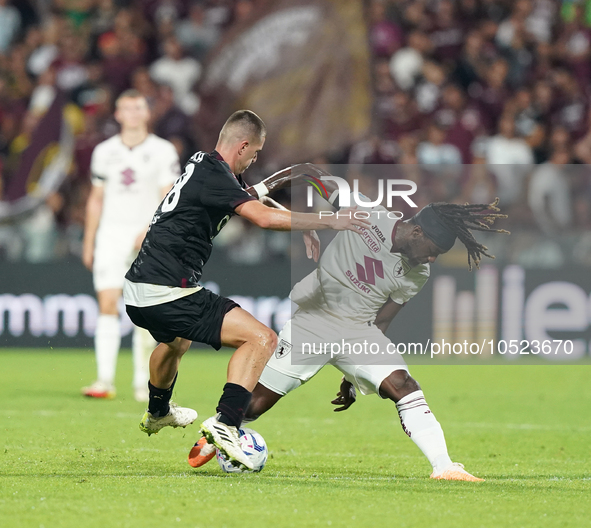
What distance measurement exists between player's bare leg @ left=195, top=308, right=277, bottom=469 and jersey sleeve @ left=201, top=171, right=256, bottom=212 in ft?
2.11

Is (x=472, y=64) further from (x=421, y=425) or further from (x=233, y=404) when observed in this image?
(x=233, y=404)

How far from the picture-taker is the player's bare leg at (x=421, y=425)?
5707 mm

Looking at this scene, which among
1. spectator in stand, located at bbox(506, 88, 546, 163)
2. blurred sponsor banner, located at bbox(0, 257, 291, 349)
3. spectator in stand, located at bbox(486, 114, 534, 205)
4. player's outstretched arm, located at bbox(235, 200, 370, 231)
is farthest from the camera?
spectator in stand, located at bbox(506, 88, 546, 163)

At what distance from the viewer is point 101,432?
295 inches

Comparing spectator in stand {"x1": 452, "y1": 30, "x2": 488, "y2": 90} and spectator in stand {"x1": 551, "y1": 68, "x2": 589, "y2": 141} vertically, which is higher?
spectator in stand {"x1": 452, "y1": 30, "x2": 488, "y2": 90}

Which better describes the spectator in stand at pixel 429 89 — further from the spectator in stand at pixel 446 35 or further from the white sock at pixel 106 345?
the white sock at pixel 106 345

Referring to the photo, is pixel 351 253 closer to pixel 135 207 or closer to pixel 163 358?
pixel 163 358

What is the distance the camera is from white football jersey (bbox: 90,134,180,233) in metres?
9.28

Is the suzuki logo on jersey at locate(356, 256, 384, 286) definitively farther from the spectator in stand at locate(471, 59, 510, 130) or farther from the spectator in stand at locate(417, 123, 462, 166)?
the spectator in stand at locate(471, 59, 510, 130)

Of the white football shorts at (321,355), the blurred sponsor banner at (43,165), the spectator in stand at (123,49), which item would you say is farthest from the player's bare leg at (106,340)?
the spectator in stand at (123,49)

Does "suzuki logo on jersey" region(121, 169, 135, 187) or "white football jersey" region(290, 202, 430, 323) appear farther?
"suzuki logo on jersey" region(121, 169, 135, 187)

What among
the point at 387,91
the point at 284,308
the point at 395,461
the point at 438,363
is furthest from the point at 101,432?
the point at 387,91

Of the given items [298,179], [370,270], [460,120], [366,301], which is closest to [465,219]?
[370,270]

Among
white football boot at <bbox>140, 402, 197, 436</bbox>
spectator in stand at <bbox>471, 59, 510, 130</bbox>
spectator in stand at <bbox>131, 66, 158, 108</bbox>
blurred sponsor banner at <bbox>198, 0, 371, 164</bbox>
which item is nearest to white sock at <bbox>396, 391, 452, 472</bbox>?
white football boot at <bbox>140, 402, 197, 436</bbox>
